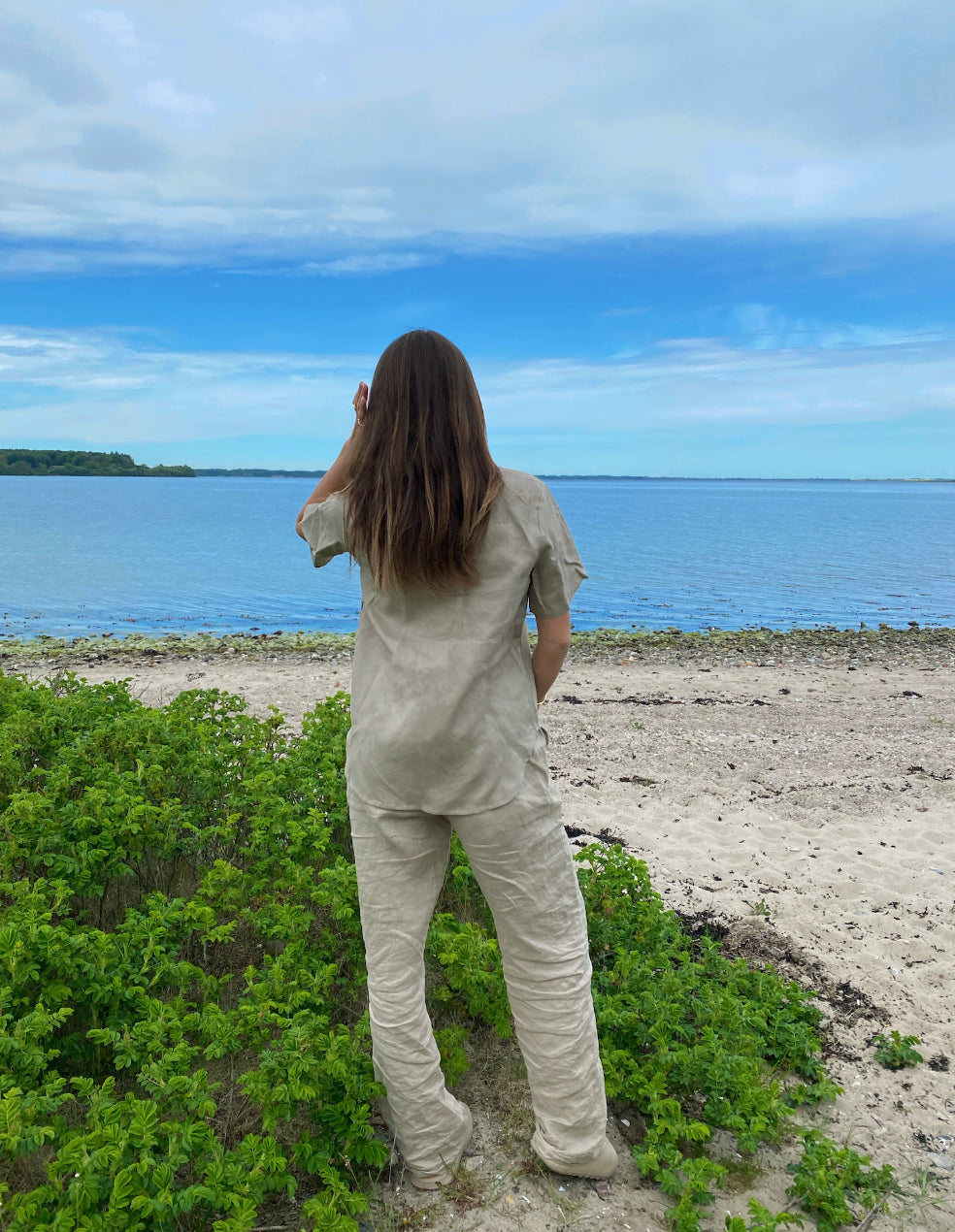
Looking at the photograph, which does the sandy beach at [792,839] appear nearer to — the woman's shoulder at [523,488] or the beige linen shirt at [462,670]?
the beige linen shirt at [462,670]

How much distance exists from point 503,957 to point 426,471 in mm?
1840

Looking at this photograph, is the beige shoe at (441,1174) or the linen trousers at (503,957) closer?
the linen trousers at (503,957)

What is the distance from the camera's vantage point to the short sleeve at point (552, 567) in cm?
298

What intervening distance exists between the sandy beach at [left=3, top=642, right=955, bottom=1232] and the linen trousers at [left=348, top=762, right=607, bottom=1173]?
28 centimetres

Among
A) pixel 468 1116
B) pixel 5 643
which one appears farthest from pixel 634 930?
pixel 5 643

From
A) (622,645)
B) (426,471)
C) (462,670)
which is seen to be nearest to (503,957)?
(462,670)

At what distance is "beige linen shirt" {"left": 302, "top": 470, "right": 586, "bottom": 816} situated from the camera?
2951mm

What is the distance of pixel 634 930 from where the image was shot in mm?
4875

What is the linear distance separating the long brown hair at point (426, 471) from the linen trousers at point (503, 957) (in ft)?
2.70

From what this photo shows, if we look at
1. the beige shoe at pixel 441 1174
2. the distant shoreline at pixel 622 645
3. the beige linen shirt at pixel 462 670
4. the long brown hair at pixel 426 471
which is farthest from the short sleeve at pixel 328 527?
the distant shoreline at pixel 622 645

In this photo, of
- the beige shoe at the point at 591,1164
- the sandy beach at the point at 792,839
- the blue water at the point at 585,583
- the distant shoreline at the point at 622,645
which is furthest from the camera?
the blue water at the point at 585,583

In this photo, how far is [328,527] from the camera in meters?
3.05

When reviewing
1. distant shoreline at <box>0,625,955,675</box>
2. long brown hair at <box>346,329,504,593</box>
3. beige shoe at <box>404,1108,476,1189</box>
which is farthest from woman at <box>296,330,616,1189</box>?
distant shoreline at <box>0,625,955,675</box>

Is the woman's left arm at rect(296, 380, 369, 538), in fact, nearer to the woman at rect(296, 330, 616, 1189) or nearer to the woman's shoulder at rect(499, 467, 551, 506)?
the woman at rect(296, 330, 616, 1189)
